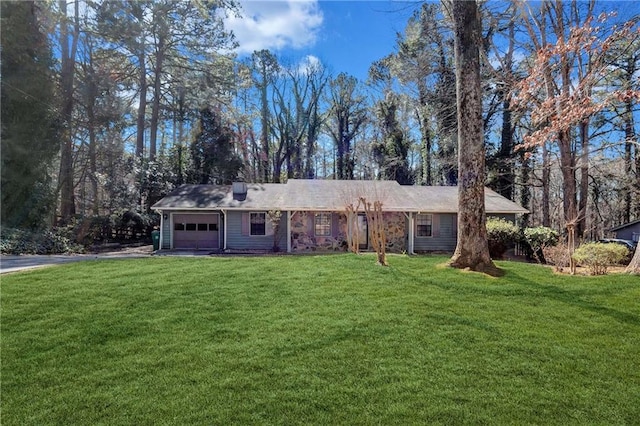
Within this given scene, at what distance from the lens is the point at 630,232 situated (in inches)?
690

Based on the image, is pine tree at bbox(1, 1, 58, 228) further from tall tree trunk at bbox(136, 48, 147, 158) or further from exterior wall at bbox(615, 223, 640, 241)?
exterior wall at bbox(615, 223, 640, 241)

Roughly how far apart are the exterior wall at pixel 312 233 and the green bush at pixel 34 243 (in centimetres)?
912

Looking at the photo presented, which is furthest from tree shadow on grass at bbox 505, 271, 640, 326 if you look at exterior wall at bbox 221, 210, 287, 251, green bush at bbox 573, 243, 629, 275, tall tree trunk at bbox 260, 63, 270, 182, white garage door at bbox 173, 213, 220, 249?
tall tree trunk at bbox 260, 63, 270, 182

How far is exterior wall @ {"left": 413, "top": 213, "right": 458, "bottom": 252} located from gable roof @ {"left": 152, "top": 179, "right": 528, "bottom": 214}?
2.08 feet

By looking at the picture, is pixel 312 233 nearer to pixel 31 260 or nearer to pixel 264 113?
pixel 31 260

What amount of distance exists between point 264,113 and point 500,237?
23119mm

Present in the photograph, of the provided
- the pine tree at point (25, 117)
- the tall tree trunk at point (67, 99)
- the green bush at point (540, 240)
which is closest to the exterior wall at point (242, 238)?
the pine tree at point (25, 117)

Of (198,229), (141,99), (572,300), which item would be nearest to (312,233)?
(198,229)

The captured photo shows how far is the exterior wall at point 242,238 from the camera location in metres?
16.3

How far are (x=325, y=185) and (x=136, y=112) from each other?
16.1m

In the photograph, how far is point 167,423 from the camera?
290cm

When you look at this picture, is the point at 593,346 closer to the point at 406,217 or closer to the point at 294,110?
the point at 406,217

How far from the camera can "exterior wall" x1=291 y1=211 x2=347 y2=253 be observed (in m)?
16.2

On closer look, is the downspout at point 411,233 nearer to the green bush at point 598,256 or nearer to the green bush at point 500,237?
the green bush at point 500,237
